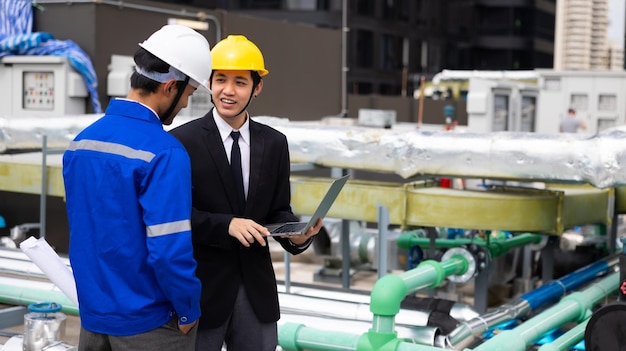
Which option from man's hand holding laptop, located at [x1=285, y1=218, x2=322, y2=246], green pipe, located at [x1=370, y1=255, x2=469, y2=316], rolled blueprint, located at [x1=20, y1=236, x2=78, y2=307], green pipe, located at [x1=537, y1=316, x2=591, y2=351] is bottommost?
green pipe, located at [x1=537, y1=316, x2=591, y2=351]

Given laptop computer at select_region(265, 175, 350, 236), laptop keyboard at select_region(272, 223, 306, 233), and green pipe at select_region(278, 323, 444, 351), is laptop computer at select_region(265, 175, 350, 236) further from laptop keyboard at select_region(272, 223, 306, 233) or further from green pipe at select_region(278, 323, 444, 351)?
green pipe at select_region(278, 323, 444, 351)

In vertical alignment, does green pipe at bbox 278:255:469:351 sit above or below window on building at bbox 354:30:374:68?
below

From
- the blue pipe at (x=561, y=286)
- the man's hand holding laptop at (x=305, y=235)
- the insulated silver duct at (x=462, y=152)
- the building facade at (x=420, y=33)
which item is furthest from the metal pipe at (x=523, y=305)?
the building facade at (x=420, y=33)

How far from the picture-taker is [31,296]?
15.2 feet

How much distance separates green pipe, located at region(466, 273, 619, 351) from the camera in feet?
12.6

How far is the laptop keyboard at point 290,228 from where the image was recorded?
2.79 metres

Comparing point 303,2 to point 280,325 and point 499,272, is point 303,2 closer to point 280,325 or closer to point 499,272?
point 499,272

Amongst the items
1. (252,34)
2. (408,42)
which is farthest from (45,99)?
(408,42)

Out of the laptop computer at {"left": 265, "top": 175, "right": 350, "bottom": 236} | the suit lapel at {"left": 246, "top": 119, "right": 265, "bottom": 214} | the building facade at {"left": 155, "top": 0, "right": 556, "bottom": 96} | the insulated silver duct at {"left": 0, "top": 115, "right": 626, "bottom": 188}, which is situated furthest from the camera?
the building facade at {"left": 155, "top": 0, "right": 556, "bottom": 96}

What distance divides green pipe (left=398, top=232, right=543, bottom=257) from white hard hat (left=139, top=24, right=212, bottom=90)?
4.13m

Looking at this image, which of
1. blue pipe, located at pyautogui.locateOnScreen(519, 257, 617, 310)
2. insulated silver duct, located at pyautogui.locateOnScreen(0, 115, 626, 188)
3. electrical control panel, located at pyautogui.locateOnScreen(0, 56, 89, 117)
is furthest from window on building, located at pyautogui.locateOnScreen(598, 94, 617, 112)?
insulated silver duct, located at pyautogui.locateOnScreen(0, 115, 626, 188)

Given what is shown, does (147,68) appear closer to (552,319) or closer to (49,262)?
(49,262)

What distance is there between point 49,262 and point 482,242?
170 inches

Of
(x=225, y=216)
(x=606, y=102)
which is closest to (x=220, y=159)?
(x=225, y=216)
